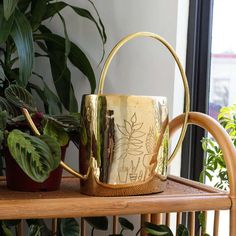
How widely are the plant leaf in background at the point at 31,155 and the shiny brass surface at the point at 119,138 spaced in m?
0.09

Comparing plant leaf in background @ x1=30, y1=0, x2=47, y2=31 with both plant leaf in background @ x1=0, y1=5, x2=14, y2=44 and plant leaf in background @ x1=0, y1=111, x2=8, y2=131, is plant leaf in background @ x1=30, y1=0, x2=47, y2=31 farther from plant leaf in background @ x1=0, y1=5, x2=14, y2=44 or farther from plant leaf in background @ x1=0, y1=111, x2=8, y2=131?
plant leaf in background @ x1=0, y1=111, x2=8, y2=131

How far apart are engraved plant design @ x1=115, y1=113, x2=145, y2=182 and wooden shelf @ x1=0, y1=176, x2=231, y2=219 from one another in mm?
80

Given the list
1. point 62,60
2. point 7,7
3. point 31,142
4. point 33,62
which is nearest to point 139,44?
point 62,60

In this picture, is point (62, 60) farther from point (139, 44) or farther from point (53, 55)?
point (139, 44)

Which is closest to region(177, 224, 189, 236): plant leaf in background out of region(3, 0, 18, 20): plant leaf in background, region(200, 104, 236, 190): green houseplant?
region(200, 104, 236, 190): green houseplant

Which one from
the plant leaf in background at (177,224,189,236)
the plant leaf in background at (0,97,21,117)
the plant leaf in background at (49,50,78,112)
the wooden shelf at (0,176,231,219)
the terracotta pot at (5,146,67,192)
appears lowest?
the plant leaf in background at (177,224,189,236)

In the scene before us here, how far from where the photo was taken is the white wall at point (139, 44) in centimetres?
135

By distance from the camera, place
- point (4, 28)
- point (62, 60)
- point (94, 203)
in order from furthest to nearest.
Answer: point (62, 60)
point (4, 28)
point (94, 203)

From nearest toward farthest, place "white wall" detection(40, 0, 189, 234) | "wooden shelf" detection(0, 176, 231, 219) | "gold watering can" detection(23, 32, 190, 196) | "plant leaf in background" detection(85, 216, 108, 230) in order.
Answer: "wooden shelf" detection(0, 176, 231, 219)
"gold watering can" detection(23, 32, 190, 196)
"plant leaf in background" detection(85, 216, 108, 230)
"white wall" detection(40, 0, 189, 234)

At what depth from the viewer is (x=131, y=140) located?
821mm

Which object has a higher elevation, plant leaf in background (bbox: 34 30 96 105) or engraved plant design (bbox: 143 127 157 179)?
plant leaf in background (bbox: 34 30 96 105)

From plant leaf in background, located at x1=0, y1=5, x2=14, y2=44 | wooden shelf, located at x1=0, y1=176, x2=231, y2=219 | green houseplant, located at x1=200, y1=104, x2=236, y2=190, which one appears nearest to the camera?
wooden shelf, located at x1=0, y1=176, x2=231, y2=219

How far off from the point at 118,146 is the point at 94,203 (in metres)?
0.12

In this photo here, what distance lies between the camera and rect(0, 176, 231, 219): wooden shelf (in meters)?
0.70
